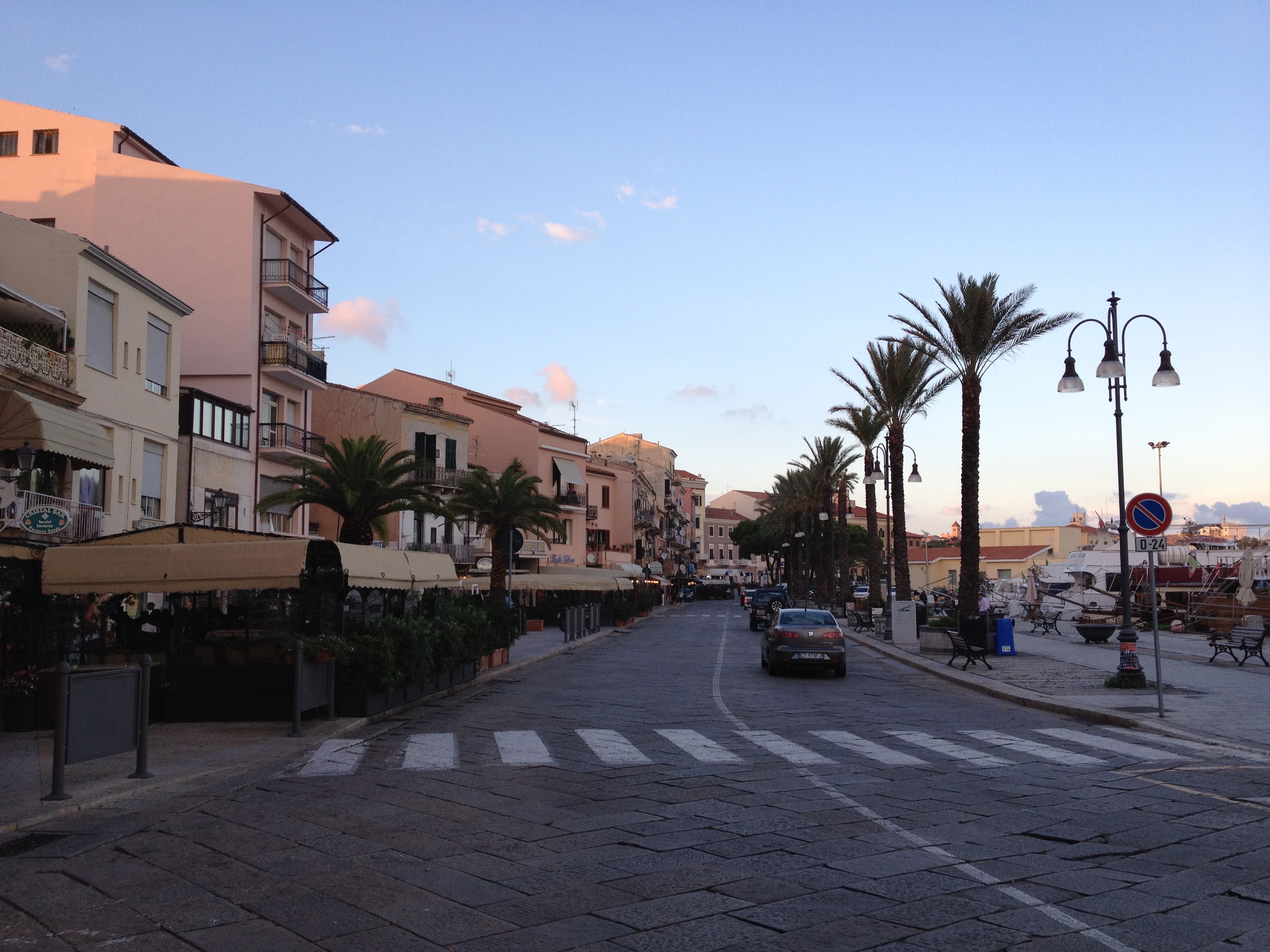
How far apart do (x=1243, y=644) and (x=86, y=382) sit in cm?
2722

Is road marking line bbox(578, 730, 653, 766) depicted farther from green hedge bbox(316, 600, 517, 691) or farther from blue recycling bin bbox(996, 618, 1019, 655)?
blue recycling bin bbox(996, 618, 1019, 655)

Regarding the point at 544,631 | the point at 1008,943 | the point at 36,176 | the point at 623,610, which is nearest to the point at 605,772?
the point at 1008,943

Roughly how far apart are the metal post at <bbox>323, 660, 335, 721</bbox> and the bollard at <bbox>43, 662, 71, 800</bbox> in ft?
19.5

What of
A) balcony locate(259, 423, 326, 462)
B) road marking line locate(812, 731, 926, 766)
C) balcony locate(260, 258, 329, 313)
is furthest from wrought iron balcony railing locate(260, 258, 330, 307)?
road marking line locate(812, 731, 926, 766)

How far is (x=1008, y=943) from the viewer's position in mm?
5516

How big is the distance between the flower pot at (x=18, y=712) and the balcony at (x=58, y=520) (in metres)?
4.36

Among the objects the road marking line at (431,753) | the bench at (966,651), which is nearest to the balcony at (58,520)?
the road marking line at (431,753)

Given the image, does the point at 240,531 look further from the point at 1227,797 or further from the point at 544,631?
the point at 544,631

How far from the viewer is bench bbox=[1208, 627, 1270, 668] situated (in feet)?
85.0

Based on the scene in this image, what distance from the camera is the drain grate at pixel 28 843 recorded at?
7750 millimetres

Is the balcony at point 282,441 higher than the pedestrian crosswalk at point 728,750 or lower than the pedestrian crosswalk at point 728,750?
higher

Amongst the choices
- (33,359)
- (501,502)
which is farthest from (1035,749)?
(501,502)

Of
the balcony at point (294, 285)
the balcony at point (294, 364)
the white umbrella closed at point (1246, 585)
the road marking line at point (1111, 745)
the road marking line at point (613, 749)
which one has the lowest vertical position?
the road marking line at point (1111, 745)

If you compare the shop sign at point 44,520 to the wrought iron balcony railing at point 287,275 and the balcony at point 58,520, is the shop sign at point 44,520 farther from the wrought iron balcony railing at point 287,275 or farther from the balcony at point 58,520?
the wrought iron balcony railing at point 287,275
